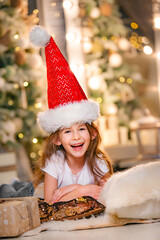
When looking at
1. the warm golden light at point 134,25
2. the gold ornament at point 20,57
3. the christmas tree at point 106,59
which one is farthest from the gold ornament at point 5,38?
the warm golden light at point 134,25

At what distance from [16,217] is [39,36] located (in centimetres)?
80

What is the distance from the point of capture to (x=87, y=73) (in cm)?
473

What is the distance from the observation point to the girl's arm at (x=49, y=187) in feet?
5.69

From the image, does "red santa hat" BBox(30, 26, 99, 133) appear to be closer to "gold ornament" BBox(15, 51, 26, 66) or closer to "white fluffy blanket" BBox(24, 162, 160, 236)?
"white fluffy blanket" BBox(24, 162, 160, 236)

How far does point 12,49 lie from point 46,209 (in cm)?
239

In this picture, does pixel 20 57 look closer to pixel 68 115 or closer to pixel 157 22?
pixel 68 115

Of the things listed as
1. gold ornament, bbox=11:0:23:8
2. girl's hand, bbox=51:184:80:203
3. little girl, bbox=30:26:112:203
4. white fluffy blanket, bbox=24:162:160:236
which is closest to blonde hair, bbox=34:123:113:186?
little girl, bbox=30:26:112:203

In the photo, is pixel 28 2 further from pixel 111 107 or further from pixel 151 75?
pixel 151 75

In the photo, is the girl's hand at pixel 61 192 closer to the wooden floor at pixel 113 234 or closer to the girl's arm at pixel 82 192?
the girl's arm at pixel 82 192

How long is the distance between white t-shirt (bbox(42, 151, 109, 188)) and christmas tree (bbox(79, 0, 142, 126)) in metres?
2.78

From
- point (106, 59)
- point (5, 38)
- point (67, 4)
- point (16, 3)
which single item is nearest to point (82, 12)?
point (106, 59)

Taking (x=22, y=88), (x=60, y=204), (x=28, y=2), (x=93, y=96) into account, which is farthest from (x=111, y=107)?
(x=60, y=204)

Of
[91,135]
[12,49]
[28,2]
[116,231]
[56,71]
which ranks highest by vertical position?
[28,2]

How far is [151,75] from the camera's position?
6.18 m
